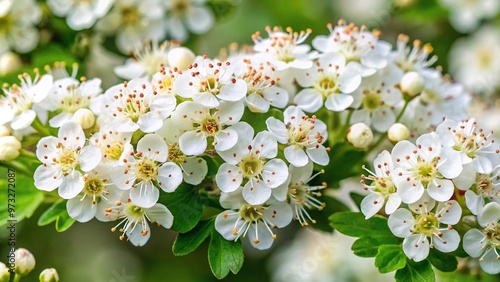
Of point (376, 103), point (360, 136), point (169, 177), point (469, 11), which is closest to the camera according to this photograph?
point (169, 177)

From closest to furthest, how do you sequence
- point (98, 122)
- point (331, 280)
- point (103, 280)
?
point (98, 122), point (331, 280), point (103, 280)

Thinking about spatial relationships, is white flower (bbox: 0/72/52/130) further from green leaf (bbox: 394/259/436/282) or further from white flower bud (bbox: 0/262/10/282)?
green leaf (bbox: 394/259/436/282)

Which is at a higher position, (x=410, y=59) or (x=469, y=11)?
(x=410, y=59)

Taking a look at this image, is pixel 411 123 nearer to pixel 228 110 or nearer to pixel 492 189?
pixel 492 189

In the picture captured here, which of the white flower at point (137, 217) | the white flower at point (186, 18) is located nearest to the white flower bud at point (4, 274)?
the white flower at point (137, 217)

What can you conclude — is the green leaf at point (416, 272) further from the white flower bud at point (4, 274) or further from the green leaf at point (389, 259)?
the white flower bud at point (4, 274)

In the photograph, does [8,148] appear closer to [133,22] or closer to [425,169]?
[133,22]

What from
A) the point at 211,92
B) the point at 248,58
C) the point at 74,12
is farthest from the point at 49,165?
the point at 74,12

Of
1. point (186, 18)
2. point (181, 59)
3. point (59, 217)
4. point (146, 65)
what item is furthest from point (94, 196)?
point (186, 18)

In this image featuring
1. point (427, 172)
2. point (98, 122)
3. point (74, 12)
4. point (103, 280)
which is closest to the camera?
point (427, 172)
